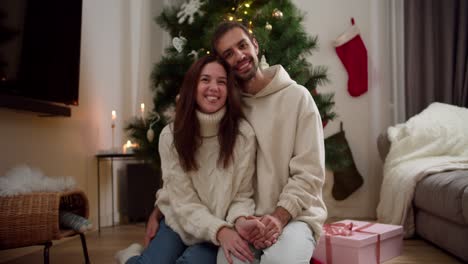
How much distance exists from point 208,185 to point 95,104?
1897mm

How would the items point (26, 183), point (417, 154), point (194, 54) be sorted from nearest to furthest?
1. point (26, 183)
2. point (194, 54)
3. point (417, 154)

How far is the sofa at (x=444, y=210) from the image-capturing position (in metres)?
1.88

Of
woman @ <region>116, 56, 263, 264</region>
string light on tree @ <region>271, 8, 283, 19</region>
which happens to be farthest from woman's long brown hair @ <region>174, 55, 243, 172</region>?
string light on tree @ <region>271, 8, 283, 19</region>

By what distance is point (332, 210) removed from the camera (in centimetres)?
340

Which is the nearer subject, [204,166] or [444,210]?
[204,166]

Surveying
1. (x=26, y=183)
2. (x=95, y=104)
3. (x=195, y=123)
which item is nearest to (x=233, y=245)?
(x=195, y=123)

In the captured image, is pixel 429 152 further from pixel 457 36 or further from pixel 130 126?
pixel 130 126

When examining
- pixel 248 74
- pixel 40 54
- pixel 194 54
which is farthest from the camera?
pixel 194 54

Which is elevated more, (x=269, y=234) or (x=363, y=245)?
(x=269, y=234)

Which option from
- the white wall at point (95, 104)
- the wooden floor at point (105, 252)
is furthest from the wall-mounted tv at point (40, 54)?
the wooden floor at point (105, 252)

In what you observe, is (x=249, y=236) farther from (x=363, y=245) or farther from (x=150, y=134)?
(x=150, y=134)

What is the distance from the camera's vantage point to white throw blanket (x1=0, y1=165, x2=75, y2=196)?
A: 1.68m

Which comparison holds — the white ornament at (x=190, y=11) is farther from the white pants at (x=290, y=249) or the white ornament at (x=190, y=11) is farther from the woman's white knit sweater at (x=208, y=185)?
the white pants at (x=290, y=249)

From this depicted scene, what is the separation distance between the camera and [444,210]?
2.00 metres
